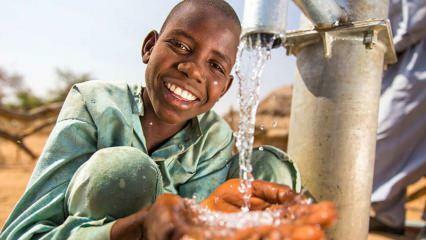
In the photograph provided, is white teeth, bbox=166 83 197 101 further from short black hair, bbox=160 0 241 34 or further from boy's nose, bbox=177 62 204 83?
short black hair, bbox=160 0 241 34

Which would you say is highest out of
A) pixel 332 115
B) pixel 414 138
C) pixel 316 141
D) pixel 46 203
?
pixel 332 115

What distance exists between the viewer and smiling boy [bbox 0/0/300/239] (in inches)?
43.6

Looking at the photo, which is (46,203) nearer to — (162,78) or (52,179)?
(52,179)

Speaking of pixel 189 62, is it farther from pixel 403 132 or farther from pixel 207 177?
pixel 403 132

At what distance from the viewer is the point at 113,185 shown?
1088 millimetres

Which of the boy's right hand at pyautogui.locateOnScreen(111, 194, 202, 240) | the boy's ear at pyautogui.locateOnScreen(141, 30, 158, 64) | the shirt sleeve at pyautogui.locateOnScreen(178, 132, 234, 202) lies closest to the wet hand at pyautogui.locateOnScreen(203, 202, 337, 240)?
the boy's right hand at pyautogui.locateOnScreen(111, 194, 202, 240)

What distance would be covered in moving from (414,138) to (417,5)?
0.87 metres

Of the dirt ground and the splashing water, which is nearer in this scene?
the splashing water

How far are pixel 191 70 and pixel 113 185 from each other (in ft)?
1.65

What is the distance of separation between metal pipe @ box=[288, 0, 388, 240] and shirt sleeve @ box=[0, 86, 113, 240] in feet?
2.56

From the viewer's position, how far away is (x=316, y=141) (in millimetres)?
1559

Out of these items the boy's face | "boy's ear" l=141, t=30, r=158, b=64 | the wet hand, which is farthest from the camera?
"boy's ear" l=141, t=30, r=158, b=64

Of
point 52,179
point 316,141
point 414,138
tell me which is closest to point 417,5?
point 414,138

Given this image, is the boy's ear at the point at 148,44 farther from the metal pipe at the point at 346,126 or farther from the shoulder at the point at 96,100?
the metal pipe at the point at 346,126
